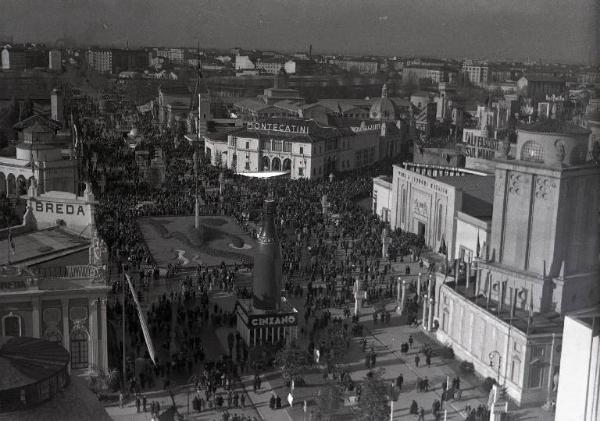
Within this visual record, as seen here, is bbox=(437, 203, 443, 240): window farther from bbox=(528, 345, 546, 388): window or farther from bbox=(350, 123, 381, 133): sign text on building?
bbox=(350, 123, 381, 133): sign text on building

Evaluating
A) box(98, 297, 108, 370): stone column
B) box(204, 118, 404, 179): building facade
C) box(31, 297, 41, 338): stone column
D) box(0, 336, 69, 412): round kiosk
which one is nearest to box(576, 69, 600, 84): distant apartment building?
box(0, 336, 69, 412): round kiosk

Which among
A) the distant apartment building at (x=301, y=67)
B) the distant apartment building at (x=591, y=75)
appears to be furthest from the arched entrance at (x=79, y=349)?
the distant apartment building at (x=301, y=67)

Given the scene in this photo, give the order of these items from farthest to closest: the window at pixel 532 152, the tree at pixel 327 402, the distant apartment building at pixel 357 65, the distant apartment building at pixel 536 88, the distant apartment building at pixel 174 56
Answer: the distant apartment building at pixel 357 65 → the distant apartment building at pixel 174 56 → the distant apartment building at pixel 536 88 → the window at pixel 532 152 → the tree at pixel 327 402

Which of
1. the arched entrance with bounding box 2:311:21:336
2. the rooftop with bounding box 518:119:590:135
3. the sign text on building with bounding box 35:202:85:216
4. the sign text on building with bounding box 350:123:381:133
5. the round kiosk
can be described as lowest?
the arched entrance with bounding box 2:311:21:336

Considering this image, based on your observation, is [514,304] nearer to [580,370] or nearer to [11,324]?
[580,370]

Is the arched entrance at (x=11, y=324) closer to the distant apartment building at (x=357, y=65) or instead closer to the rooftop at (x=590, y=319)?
the rooftop at (x=590, y=319)

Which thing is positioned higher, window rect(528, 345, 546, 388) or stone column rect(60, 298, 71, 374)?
stone column rect(60, 298, 71, 374)

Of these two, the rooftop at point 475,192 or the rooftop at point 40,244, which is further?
the rooftop at point 475,192

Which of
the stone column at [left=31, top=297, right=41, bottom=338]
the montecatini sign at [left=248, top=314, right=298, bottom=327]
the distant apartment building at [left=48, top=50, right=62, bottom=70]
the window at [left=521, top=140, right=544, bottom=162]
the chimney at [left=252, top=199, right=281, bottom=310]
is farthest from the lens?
the distant apartment building at [left=48, top=50, right=62, bottom=70]
